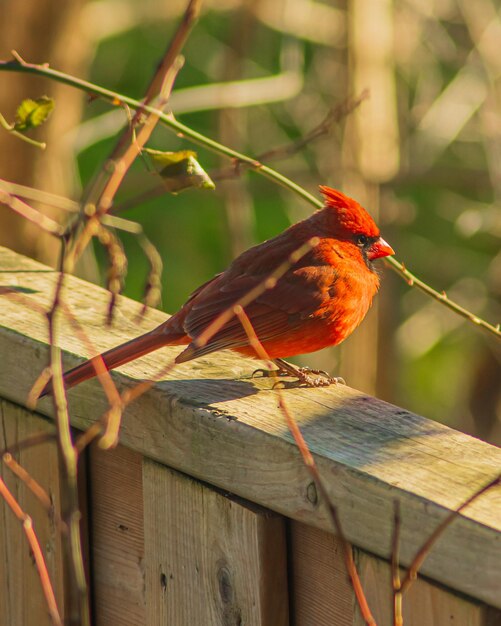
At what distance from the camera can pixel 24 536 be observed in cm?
227

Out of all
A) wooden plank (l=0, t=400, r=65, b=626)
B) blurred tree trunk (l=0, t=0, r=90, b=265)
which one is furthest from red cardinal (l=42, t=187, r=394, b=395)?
blurred tree trunk (l=0, t=0, r=90, b=265)

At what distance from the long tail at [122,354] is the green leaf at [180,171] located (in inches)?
14.8

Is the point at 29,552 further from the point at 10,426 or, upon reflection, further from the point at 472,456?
the point at 472,456

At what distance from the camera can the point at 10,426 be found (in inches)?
92.4

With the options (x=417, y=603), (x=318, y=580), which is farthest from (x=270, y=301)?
(x=417, y=603)

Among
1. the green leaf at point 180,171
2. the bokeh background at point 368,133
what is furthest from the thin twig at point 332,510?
the bokeh background at point 368,133

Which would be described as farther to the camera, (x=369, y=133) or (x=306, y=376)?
(x=369, y=133)

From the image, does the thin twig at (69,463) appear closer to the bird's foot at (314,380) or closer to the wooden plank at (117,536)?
the wooden plank at (117,536)

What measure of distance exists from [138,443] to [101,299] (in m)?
0.73

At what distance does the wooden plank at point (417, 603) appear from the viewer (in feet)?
4.95

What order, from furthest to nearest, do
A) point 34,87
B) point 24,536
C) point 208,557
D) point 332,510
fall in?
point 34,87 < point 24,536 < point 208,557 < point 332,510

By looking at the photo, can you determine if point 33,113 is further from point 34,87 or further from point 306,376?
point 34,87

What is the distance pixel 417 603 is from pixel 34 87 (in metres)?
3.72

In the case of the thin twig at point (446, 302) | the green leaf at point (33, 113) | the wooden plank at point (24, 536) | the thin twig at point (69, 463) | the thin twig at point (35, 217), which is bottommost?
the wooden plank at point (24, 536)
